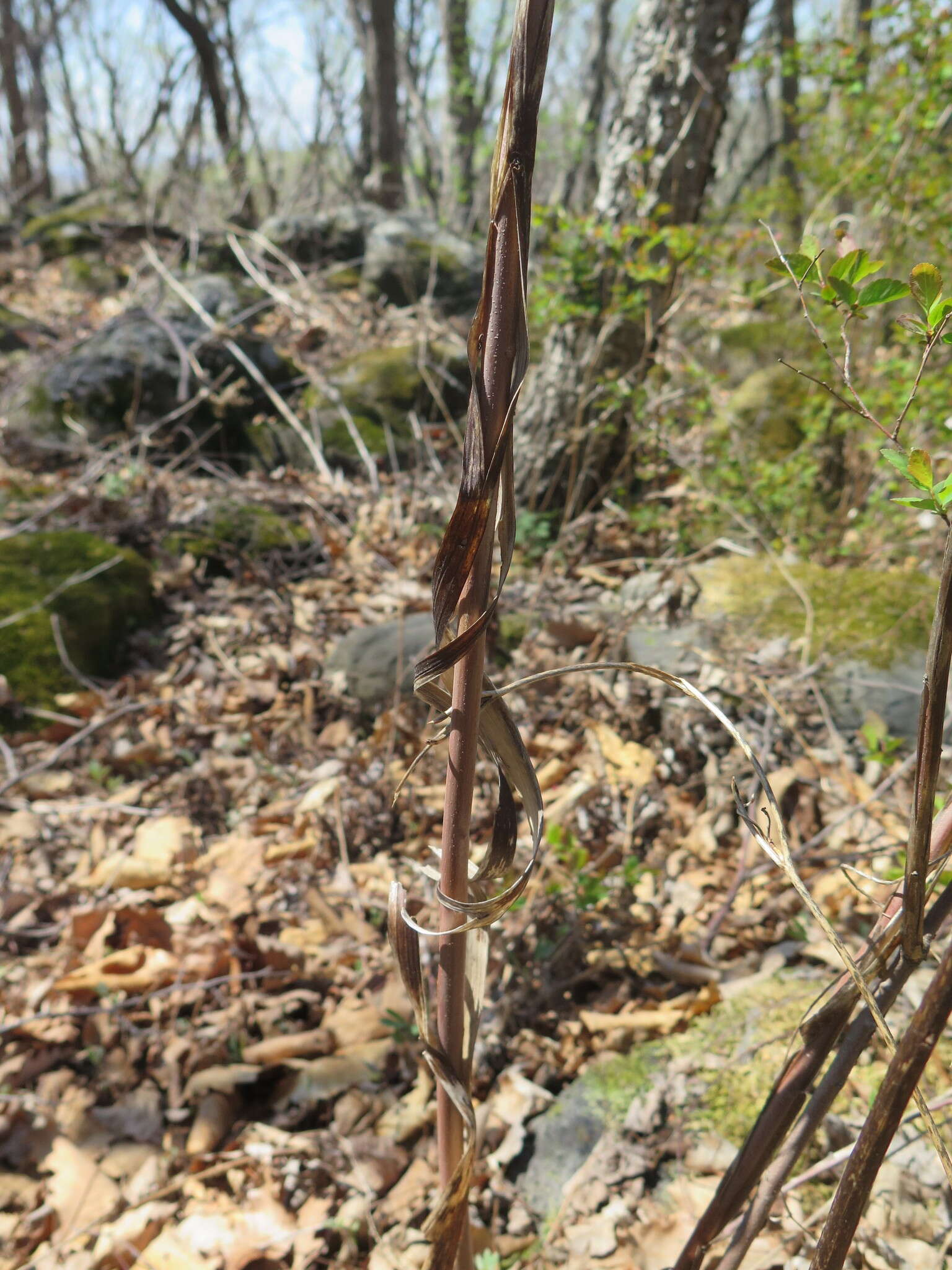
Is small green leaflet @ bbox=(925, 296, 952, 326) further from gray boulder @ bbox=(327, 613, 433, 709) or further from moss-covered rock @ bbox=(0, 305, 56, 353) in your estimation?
moss-covered rock @ bbox=(0, 305, 56, 353)

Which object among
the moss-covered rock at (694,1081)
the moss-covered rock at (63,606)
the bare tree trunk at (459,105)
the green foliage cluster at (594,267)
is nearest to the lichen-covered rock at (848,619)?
the moss-covered rock at (694,1081)

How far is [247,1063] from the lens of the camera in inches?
77.8

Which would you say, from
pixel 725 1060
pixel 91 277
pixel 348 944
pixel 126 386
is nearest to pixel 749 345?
pixel 126 386

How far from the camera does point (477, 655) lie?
2.31 feet

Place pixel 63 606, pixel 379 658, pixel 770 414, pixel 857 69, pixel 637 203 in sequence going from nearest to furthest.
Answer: pixel 379 658, pixel 63 606, pixel 637 203, pixel 857 69, pixel 770 414

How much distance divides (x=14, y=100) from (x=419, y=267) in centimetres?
1123

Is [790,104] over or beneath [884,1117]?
over

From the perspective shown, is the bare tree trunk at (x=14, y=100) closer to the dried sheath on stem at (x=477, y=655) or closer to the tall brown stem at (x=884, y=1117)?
the dried sheath on stem at (x=477, y=655)

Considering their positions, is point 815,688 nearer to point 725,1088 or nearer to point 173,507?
point 725,1088

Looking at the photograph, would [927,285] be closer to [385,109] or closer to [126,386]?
[126,386]

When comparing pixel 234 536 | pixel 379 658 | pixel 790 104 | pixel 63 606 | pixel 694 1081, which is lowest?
pixel 694 1081

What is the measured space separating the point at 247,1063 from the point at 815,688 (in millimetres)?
2107

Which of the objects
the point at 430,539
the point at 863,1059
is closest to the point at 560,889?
the point at 863,1059

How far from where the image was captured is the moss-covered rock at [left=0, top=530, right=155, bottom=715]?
3.43 m
